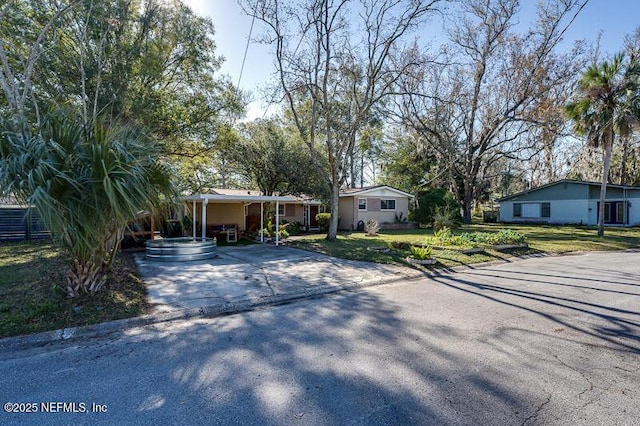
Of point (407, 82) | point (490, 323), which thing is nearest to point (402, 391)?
point (490, 323)

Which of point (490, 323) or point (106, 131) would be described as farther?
point (106, 131)

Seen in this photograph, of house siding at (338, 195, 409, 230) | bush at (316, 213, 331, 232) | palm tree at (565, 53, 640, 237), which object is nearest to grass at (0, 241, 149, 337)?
bush at (316, 213, 331, 232)

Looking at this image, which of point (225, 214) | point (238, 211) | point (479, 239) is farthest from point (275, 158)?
point (479, 239)

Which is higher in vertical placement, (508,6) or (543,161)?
→ (508,6)

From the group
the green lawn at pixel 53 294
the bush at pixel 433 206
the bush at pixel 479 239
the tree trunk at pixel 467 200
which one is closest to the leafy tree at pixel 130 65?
the green lawn at pixel 53 294

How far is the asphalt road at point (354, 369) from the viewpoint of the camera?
8.65ft

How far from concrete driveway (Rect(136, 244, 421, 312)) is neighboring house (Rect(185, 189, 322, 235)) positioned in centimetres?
294

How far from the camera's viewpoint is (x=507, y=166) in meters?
38.9

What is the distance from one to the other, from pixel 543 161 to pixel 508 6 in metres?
23.8

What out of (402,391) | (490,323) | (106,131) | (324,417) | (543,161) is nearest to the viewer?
(324,417)

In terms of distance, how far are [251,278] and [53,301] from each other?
3532 millimetres

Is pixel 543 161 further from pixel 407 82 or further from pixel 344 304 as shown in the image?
pixel 344 304

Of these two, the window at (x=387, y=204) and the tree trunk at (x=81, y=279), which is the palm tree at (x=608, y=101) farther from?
the tree trunk at (x=81, y=279)

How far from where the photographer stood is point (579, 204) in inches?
1048
